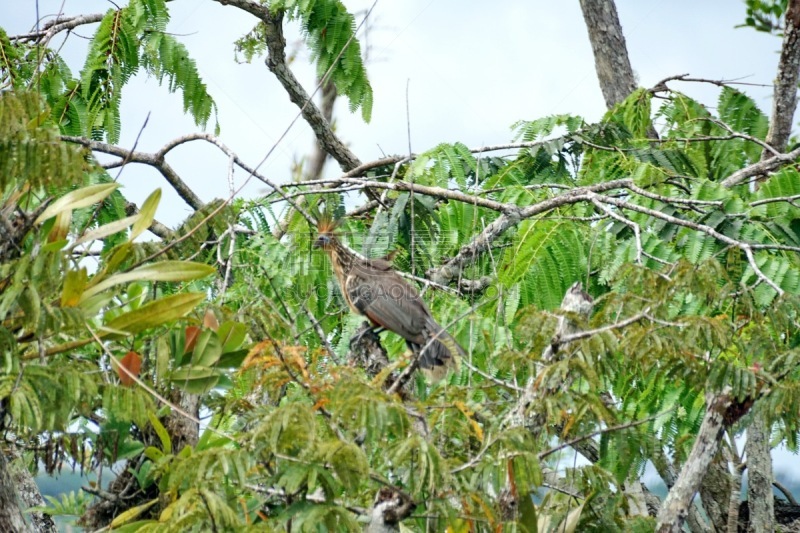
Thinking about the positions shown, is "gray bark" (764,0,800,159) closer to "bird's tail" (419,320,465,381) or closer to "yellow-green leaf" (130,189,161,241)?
"bird's tail" (419,320,465,381)

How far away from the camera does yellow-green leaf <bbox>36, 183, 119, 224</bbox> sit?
3.13 metres

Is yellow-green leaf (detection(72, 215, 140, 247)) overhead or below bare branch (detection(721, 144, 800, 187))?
overhead

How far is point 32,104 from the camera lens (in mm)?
3150

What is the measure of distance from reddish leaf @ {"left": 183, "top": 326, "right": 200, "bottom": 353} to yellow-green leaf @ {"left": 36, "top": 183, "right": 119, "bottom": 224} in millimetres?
494

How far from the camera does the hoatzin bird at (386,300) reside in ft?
14.3

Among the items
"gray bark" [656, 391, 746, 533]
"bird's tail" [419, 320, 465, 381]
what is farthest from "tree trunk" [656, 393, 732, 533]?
"bird's tail" [419, 320, 465, 381]

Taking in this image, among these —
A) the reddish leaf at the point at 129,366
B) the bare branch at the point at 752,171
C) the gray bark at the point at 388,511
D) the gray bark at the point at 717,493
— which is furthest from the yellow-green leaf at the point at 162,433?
the bare branch at the point at 752,171

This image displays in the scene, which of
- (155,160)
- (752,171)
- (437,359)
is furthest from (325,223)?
(752,171)

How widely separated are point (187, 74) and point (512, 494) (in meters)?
4.43

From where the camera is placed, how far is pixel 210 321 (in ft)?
11.2

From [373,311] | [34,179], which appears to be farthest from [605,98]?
[34,179]

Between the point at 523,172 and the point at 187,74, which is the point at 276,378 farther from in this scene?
the point at 187,74

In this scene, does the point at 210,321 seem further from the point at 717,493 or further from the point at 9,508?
the point at 717,493

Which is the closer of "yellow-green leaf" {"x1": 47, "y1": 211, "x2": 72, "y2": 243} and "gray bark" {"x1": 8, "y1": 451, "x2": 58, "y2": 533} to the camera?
"yellow-green leaf" {"x1": 47, "y1": 211, "x2": 72, "y2": 243}
